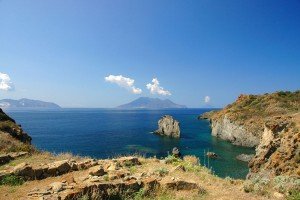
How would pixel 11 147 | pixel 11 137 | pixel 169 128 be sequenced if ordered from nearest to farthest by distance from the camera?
1. pixel 11 147
2. pixel 11 137
3. pixel 169 128

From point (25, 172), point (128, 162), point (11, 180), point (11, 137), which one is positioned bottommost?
point (11, 180)

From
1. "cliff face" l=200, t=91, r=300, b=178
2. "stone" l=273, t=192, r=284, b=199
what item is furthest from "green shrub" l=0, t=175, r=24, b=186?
"cliff face" l=200, t=91, r=300, b=178

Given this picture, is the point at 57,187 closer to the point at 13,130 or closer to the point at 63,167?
the point at 63,167

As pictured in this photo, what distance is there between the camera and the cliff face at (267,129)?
35219mm

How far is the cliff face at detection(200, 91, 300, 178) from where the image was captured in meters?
35.2

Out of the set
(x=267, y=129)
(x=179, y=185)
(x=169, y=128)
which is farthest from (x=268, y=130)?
(x=169, y=128)

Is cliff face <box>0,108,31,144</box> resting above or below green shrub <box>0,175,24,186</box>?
above

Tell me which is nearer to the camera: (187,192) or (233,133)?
(187,192)

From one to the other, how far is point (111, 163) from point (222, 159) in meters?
60.1

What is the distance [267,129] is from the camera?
159 ft

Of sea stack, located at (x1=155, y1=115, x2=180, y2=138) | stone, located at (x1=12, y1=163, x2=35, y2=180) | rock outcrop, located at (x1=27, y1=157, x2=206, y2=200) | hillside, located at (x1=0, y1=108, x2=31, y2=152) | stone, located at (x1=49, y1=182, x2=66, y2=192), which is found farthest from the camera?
sea stack, located at (x1=155, y1=115, x2=180, y2=138)

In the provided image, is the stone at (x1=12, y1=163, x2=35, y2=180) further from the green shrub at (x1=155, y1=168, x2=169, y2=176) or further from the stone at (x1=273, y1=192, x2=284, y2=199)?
the stone at (x1=273, y1=192, x2=284, y2=199)

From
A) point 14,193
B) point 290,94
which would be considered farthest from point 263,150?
point 290,94

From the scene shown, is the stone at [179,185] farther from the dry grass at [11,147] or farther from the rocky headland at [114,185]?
the dry grass at [11,147]
